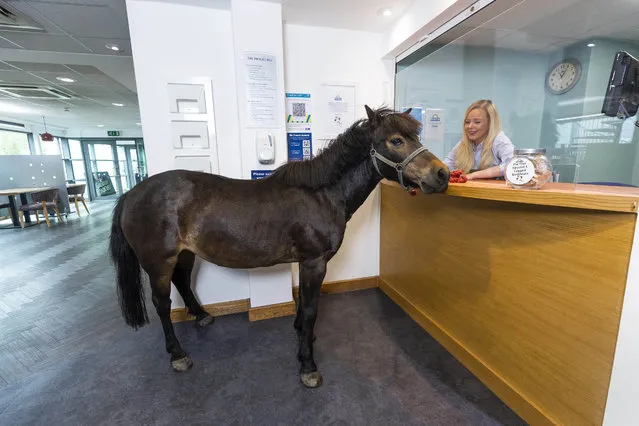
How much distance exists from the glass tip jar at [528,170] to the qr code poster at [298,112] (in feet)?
5.26

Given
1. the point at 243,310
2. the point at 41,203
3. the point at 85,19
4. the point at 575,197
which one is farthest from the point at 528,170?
the point at 41,203

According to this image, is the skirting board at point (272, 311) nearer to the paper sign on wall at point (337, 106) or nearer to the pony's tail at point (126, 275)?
the pony's tail at point (126, 275)

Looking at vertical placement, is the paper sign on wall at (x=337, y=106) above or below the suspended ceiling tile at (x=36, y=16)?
below

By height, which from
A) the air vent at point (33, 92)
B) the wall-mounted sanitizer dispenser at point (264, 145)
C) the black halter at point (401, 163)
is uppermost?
the air vent at point (33, 92)

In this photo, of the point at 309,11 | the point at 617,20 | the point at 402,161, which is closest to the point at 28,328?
the point at 402,161

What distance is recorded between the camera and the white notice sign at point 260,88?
1.95m

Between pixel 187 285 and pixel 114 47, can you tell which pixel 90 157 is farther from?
pixel 187 285

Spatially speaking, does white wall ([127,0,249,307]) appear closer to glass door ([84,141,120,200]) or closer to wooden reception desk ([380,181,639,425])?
wooden reception desk ([380,181,639,425])

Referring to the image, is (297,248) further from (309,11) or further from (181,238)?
(309,11)

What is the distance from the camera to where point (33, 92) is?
534 cm

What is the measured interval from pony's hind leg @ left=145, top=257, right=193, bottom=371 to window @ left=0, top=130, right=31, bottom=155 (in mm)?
9923

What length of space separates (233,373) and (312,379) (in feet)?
1.69

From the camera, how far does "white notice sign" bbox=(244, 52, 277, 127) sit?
1.95 metres

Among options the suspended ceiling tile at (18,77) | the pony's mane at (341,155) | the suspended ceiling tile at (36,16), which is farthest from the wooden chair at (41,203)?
the pony's mane at (341,155)
